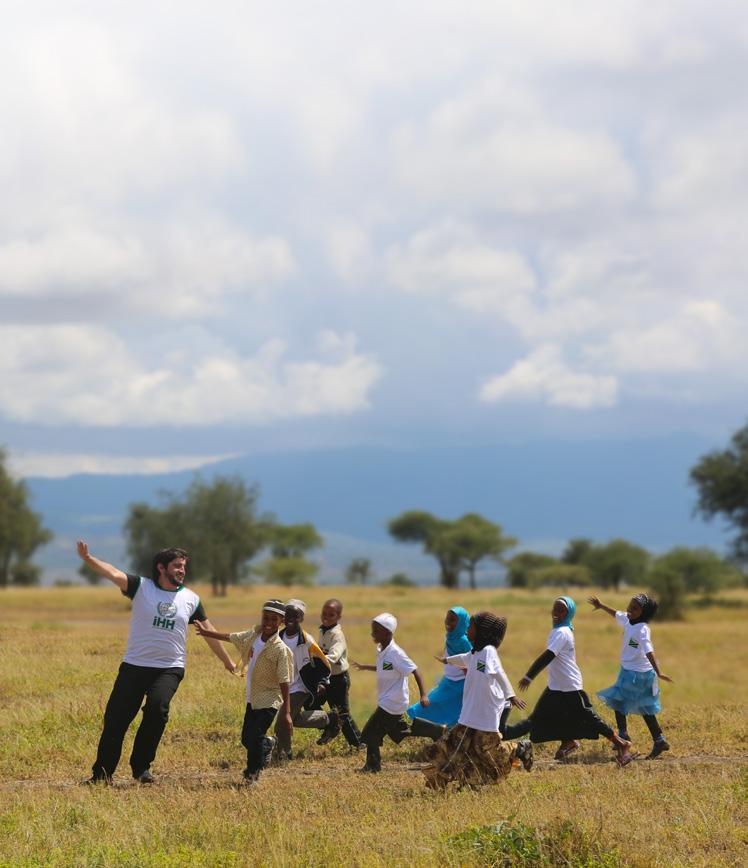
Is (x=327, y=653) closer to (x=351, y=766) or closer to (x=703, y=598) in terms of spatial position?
(x=351, y=766)

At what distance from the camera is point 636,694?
498 inches

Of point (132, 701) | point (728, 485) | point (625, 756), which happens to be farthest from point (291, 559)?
point (132, 701)

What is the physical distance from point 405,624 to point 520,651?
869cm

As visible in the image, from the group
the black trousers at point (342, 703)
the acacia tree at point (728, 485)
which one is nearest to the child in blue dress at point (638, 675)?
the black trousers at point (342, 703)

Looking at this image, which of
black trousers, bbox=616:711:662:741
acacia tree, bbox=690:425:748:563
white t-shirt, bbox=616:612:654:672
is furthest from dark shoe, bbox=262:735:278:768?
acacia tree, bbox=690:425:748:563

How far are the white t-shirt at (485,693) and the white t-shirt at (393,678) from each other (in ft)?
3.96

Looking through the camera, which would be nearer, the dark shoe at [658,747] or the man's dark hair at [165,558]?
the man's dark hair at [165,558]

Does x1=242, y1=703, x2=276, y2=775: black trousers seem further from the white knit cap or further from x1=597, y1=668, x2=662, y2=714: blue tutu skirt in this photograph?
x1=597, y1=668, x2=662, y2=714: blue tutu skirt

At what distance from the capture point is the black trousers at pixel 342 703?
12672 mm

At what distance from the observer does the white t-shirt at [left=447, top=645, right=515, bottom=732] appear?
9977 mm

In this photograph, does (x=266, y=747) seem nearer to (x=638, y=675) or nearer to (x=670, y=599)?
(x=638, y=675)

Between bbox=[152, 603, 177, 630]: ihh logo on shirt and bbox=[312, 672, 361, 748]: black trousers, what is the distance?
3056 mm

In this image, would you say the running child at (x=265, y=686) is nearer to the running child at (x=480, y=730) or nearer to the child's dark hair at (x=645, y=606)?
the running child at (x=480, y=730)

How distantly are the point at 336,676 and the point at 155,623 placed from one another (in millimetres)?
3377
